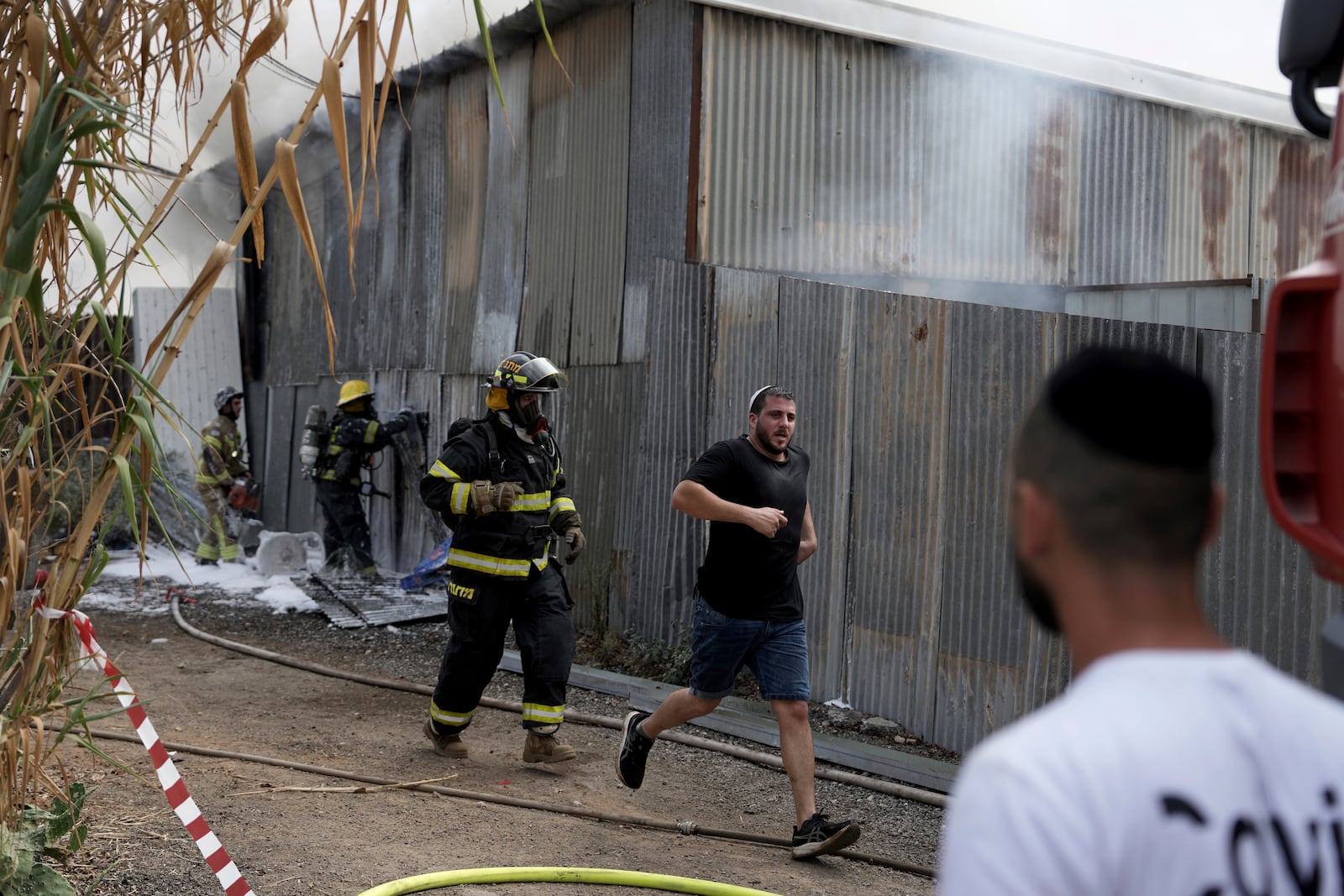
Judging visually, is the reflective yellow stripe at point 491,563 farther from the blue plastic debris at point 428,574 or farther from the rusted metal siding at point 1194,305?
the blue plastic debris at point 428,574

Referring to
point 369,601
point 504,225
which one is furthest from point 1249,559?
point 504,225

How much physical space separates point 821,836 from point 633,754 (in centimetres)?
109

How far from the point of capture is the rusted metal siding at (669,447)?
8641 mm

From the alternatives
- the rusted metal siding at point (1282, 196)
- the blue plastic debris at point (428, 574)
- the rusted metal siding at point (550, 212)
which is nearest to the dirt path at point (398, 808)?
the blue plastic debris at point (428, 574)

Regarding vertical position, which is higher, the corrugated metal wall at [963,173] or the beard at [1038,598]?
the corrugated metal wall at [963,173]

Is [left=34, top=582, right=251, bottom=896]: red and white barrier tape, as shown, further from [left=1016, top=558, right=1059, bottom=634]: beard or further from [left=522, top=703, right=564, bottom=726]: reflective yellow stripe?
[left=1016, top=558, right=1059, bottom=634]: beard

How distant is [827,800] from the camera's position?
588cm

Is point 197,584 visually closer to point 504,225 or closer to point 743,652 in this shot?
point 504,225

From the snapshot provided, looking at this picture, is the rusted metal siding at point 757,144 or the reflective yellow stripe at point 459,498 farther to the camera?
the rusted metal siding at point 757,144

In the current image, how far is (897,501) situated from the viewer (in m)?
6.96

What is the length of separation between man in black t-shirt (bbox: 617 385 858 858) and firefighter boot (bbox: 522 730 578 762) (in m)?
1.04

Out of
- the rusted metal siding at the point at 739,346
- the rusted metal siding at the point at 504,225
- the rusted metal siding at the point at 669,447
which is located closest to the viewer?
the rusted metal siding at the point at 739,346

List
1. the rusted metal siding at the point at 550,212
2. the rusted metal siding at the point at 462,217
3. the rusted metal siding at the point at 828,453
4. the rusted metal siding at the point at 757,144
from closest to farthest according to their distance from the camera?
the rusted metal siding at the point at 828,453 → the rusted metal siding at the point at 757,144 → the rusted metal siding at the point at 550,212 → the rusted metal siding at the point at 462,217

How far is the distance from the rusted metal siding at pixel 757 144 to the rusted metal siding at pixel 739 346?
0.85 m
